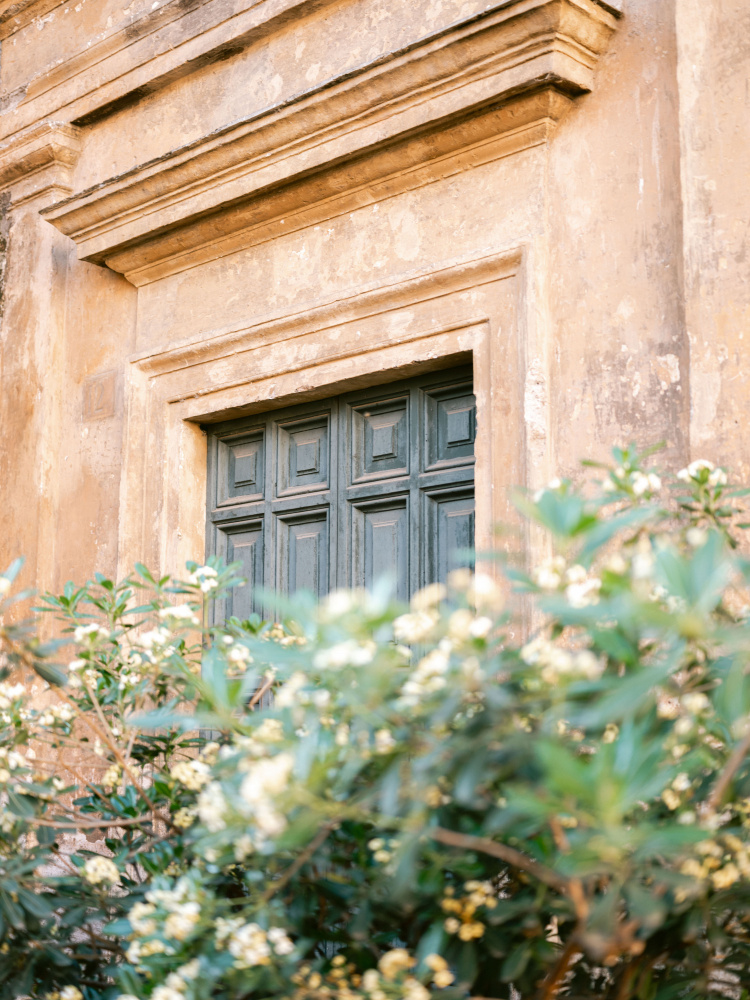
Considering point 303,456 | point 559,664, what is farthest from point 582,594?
point 303,456

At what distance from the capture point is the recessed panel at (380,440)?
14.3ft

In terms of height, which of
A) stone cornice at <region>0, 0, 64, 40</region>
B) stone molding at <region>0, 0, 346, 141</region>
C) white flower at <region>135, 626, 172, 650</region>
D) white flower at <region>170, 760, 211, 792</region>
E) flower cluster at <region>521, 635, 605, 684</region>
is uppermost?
stone cornice at <region>0, 0, 64, 40</region>

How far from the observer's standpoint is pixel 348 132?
418cm

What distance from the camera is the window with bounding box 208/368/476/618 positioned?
4176 millimetres

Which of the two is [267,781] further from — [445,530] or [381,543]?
[381,543]

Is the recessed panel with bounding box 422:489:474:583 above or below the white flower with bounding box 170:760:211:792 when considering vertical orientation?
above

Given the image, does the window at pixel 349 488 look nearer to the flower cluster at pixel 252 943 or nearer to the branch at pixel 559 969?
the branch at pixel 559 969

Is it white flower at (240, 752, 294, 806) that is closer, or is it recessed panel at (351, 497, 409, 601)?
white flower at (240, 752, 294, 806)

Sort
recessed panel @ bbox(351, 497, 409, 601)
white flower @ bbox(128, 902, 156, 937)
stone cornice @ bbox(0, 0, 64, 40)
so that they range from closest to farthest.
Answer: white flower @ bbox(128, 902, 156, 937) < recessed panel @ bbox(351, 497, 409, 601) < stone cornice @ bbox(0, 0, 64, 40)

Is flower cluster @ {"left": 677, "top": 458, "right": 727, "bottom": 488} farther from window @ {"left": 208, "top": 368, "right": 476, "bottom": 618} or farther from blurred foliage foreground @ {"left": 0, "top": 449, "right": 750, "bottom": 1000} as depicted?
window @ {"left": 208, "top": 368, "right": 476, "bottom": 618}

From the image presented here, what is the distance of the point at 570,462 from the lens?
359 centimetres

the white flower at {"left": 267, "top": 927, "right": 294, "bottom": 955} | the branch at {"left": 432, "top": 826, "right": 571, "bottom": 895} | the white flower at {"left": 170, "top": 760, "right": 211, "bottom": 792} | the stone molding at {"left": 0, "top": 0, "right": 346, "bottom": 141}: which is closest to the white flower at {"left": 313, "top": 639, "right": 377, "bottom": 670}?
the branch at {"left": 432, "top": 826, "right": 571, "bottom": 895}

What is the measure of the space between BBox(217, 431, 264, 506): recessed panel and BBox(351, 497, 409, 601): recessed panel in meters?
0.61

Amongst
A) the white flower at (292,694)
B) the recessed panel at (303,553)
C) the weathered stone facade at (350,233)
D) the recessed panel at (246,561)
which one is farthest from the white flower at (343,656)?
the recessed panel at (246,561)
